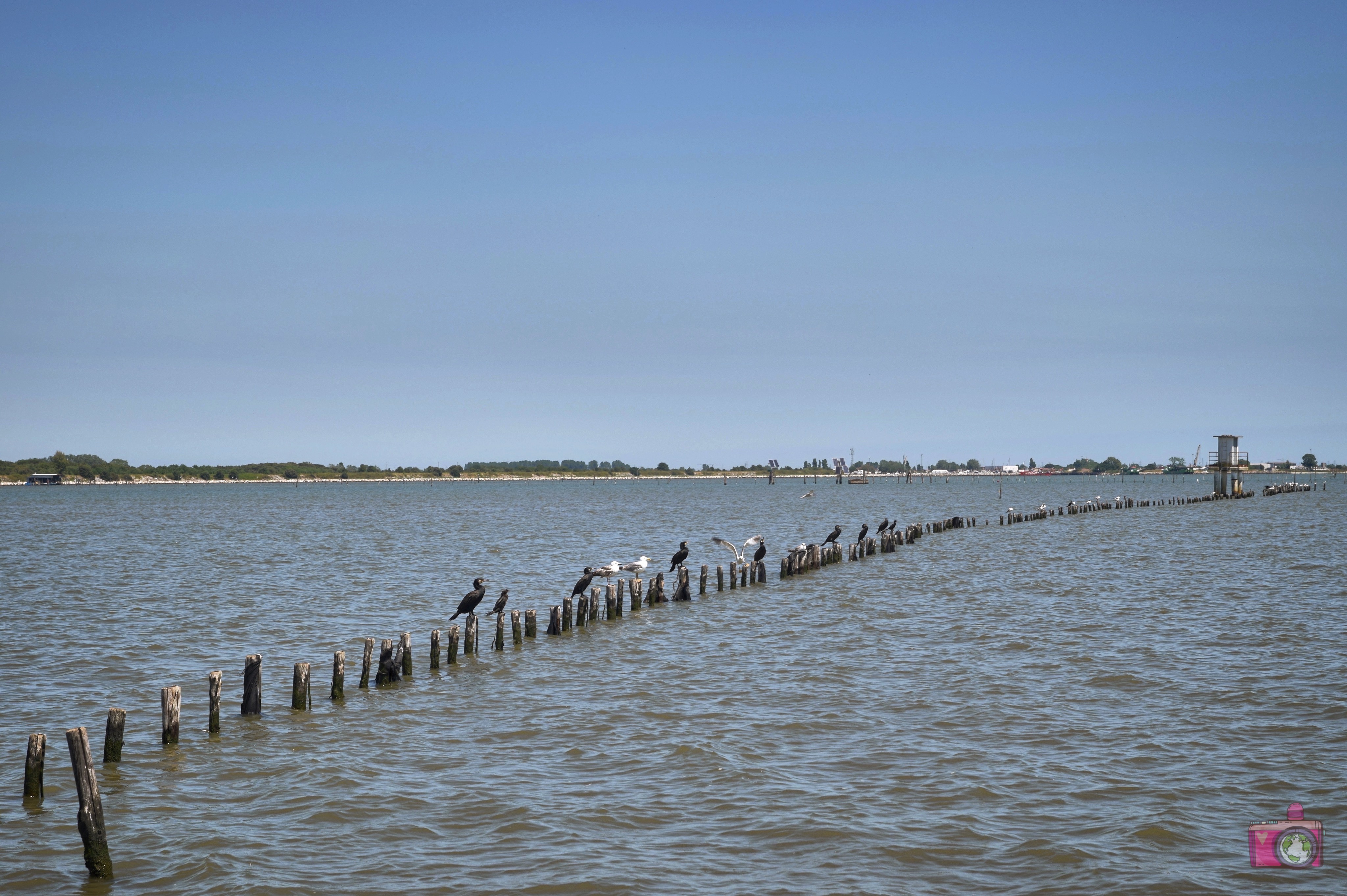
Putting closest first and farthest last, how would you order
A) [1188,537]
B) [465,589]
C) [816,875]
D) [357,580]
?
1. [816,875]
2. [465,589]
3. [357,580]
4. [1188,537]

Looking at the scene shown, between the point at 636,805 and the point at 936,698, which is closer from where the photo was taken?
the point at 636,805

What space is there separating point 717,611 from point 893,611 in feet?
13.4

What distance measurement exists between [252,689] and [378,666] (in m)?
3.30

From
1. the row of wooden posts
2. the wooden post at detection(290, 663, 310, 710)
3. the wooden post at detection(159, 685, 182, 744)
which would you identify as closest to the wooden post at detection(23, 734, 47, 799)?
the row of wooden posts

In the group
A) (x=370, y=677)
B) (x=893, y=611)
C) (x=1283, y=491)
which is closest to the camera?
(x=370, y=677)

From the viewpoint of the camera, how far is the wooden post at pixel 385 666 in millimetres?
15766

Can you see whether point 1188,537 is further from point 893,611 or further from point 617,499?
point 617,499

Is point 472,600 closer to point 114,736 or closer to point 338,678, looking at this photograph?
point 338,678

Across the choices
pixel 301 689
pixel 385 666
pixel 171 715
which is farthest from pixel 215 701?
pixel 385 666

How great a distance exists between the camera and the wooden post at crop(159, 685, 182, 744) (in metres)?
12.1

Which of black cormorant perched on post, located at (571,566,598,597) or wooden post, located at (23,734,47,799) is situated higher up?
black cormorant perched on post, located at (571,566,598,597)

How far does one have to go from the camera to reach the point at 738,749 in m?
11.8

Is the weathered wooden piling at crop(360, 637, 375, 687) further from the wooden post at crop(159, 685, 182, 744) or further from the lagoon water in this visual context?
the wooden post at crop(159, 685, 182, 744)

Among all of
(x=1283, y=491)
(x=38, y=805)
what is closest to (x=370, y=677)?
(x=38, y=805)
